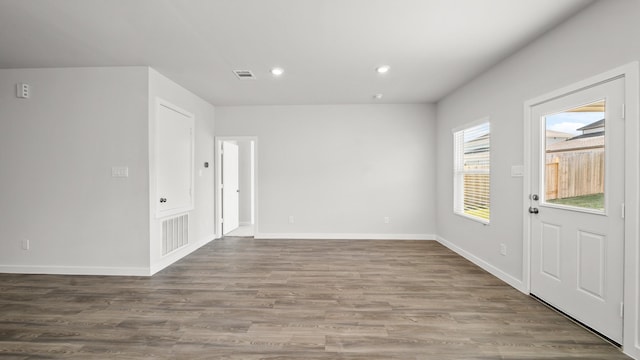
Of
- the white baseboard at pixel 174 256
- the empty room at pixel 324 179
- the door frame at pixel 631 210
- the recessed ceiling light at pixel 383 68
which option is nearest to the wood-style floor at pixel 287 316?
the empty room at pixel 324 179

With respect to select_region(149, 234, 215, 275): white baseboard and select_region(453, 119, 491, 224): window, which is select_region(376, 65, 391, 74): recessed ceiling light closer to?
select_region(453, 119, 491, 224): window

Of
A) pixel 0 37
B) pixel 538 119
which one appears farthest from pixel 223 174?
pixel 538 119

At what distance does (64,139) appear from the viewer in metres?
3.54

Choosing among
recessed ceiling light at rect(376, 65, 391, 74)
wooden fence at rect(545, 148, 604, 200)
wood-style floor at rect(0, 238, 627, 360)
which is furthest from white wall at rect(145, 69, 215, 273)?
wooden fence at rect(545, 148, 604, 200)

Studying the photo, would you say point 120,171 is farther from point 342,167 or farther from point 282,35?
point 342,167

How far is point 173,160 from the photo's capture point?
13.4 feet

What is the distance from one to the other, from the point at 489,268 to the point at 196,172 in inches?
187

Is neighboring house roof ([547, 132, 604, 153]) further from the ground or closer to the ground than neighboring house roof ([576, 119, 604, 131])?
closer to the ground

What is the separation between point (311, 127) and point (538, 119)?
143 inches

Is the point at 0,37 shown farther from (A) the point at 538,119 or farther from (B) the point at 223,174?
(A) the point at 538,119

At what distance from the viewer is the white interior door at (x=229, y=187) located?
5.69 m

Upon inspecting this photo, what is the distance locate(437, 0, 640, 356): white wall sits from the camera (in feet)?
6.68

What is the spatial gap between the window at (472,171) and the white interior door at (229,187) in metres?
4.43

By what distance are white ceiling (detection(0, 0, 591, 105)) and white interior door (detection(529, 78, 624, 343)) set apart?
0.87 meters
